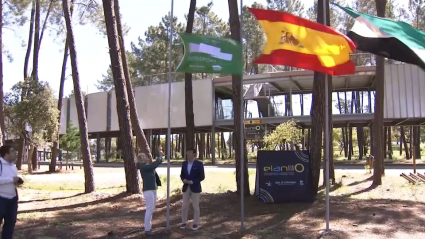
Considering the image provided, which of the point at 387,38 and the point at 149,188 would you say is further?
the point at 149,188

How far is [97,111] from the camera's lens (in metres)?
41.6

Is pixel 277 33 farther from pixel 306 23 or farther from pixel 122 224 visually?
pixel 122 224

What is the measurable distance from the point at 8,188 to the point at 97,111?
A: 36.8m

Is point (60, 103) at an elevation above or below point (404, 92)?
below

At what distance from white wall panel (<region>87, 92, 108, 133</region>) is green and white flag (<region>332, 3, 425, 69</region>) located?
36849 millimetres

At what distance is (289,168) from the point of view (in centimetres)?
960

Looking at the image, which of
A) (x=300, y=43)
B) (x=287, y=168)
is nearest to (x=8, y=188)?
(x=300, y=43)

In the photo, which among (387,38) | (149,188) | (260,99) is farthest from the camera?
(260,99)

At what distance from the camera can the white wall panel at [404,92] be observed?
28438 mm

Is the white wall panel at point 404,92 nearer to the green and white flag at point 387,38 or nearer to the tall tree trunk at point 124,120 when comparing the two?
the tall tree trunk at point 124,120

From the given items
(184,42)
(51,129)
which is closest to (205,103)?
(51,129)

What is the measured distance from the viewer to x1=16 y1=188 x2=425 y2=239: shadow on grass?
24.5 ft

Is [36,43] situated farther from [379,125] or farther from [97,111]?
[379,125]

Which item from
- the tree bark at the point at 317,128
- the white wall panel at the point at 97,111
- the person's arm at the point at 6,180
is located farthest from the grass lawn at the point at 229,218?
the white wall panel at the point at 97,111
